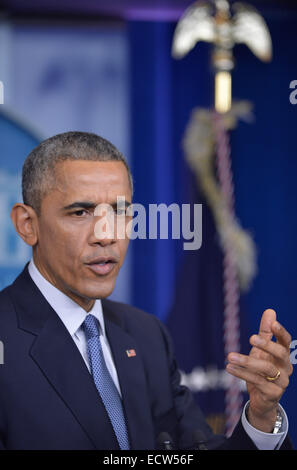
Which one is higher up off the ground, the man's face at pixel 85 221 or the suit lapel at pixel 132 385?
the man's face at pixel 85 221

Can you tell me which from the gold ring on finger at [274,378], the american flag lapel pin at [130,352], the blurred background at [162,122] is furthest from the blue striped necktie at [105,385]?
the blurred background at [162,122]

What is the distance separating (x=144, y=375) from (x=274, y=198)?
1.85 metres

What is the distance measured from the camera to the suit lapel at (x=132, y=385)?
4.00 ft

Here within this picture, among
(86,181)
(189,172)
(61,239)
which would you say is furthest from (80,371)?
(189,172)

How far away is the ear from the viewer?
1.19 meters

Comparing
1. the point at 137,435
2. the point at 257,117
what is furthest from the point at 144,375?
the point at 257,117

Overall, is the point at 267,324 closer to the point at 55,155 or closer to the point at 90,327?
the point at 90,327

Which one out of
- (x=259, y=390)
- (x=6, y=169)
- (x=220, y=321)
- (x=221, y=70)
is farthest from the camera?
(x=220, y=321)

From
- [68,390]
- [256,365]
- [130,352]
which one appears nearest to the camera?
[256,365]

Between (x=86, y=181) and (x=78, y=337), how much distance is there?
339mm

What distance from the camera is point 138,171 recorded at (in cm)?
326

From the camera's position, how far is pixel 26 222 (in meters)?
1.20

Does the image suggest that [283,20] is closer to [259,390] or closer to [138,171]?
[138,171]

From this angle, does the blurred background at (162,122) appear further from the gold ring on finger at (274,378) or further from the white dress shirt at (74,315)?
the gold ring on finger at (274,378)
